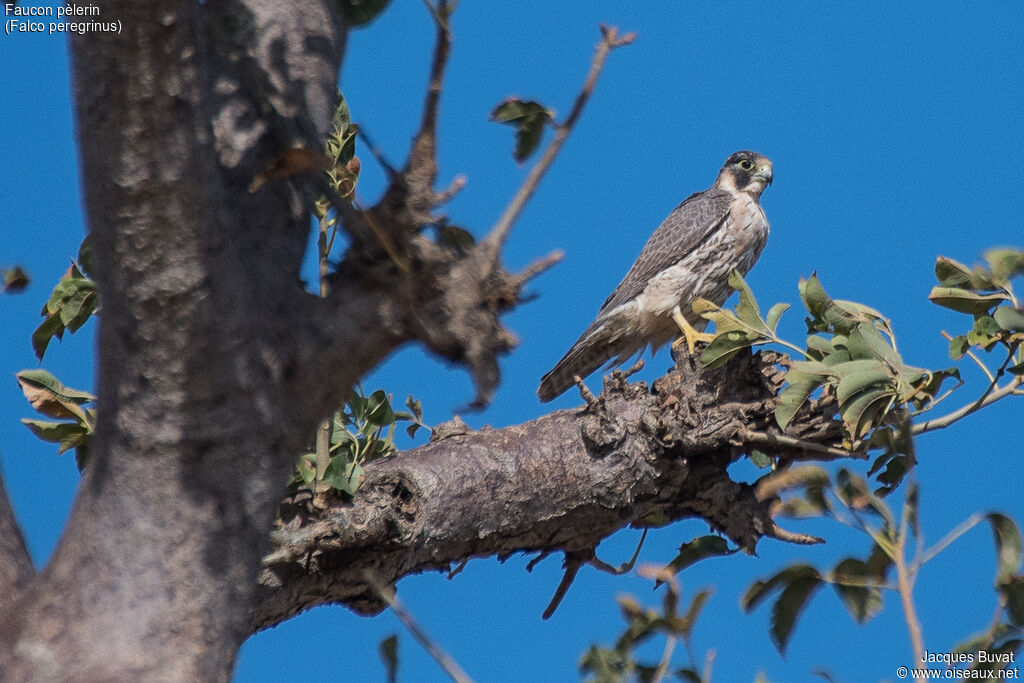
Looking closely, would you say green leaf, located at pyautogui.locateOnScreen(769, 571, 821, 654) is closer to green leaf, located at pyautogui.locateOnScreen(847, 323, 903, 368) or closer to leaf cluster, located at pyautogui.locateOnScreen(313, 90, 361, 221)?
green leaf, located at pyautogui.locateOnScreen(847, 323, 903, 368)

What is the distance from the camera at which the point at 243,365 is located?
1714mm

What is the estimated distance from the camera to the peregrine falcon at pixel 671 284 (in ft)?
18.4

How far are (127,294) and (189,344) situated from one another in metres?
0.12

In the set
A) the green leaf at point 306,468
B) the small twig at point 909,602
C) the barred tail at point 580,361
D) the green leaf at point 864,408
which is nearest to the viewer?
the small twig at point 909,602

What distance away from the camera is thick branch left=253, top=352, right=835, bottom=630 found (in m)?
2.84

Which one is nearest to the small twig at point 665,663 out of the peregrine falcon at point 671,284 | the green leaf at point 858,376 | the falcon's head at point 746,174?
the green leaf at point 858,376

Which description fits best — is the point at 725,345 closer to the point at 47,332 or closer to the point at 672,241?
the point at 47,332

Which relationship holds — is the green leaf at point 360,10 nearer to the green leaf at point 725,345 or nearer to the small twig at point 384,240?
the small twig at point 384,240

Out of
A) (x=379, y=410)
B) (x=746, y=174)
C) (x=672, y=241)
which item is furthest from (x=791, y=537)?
(x=746, y=174)

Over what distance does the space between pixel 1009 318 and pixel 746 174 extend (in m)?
3.95

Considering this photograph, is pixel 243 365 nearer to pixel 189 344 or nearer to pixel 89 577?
pixel 189 344

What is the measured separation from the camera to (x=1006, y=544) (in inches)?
71.9

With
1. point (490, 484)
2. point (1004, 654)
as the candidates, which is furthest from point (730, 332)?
point (1004, 654)

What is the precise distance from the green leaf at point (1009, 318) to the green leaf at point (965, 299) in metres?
0.06
